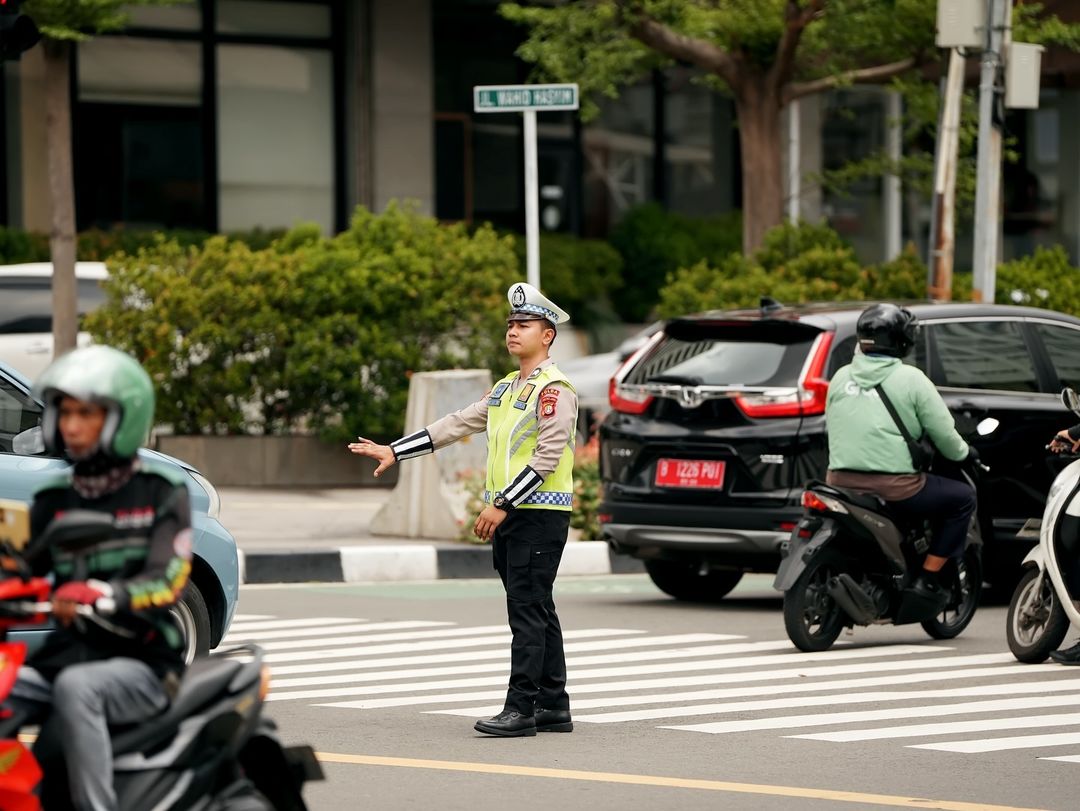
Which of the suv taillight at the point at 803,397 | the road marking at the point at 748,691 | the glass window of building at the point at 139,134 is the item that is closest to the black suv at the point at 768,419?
the suv taillight at the point at 803,397

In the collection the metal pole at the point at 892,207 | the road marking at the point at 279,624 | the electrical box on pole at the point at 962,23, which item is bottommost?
the road marking at the point at 279,624

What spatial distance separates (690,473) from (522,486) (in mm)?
4023

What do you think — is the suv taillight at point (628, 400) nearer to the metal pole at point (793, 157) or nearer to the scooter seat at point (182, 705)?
the scooter seat at point (182, 705)

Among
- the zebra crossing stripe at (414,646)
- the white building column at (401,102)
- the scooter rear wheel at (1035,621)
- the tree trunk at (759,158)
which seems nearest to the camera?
the scooter rear wheel at (1035,621)

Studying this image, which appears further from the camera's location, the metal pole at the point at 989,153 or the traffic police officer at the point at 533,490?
the metal pole at the point at 989,153

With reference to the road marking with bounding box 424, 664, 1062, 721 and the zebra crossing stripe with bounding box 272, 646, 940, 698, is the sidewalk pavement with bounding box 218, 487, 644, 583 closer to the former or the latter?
the zebra crossing stripe with bounding box 272, 646, 940, 698

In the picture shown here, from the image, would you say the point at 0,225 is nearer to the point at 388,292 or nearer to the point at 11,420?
the point at 388,292

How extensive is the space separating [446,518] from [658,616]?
3.18 metres

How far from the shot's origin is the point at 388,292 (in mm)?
18234

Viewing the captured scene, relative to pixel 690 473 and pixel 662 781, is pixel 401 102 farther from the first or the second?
pixel 662 781

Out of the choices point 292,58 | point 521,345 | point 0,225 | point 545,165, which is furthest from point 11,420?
point 545,165

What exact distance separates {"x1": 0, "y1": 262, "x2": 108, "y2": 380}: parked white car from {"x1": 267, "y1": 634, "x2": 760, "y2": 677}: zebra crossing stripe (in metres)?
9.34

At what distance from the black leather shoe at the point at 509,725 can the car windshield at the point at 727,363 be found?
13.3ft

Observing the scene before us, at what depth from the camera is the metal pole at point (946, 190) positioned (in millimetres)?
18484
